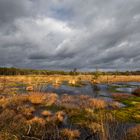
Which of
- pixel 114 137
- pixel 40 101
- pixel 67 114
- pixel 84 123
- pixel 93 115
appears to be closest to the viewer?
pixel 114 137

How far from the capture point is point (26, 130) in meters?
18.4

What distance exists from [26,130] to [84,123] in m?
6.38

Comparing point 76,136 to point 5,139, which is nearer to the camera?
point 5,139

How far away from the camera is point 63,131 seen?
18.3 metres

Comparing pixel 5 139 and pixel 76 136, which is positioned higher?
pixel 5 139

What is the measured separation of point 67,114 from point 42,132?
7694mm

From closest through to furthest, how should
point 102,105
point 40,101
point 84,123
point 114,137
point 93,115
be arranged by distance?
point 114,137, point 84,123, point 93,115, point 102,105, point 40,101

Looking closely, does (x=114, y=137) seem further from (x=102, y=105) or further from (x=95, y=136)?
(x=102, y=105)

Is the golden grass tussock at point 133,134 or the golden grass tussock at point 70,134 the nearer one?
the golden grass tussock at point 133,134

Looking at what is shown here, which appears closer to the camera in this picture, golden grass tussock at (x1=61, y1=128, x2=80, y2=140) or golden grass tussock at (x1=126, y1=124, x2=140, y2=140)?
golden grass tussock at (x1=126, y1=124, x2=140, y2=140)

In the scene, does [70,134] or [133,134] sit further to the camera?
[70,134]

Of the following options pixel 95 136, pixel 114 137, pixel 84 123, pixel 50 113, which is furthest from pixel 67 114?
pixel 114 137

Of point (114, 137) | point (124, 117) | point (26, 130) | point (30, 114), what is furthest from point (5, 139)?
point (124, 117)

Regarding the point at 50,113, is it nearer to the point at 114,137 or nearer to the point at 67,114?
the point at 67,114
